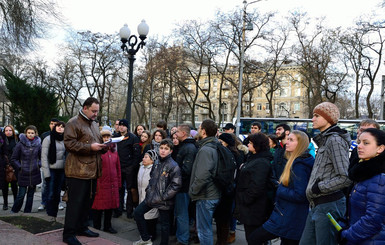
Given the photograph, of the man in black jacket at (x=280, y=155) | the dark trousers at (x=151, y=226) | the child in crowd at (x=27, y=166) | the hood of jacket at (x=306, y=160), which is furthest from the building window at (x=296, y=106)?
the hood of jacket at (x=306, y=160)

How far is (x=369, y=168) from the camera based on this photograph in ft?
8.20

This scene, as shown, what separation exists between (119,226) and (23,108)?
1000 cm

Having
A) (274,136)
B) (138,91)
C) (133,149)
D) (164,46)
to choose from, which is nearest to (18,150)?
(133,149)

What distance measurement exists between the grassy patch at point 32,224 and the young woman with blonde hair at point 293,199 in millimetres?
3172

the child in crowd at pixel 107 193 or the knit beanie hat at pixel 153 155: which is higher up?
the knit beanie hat at pixel 153 155

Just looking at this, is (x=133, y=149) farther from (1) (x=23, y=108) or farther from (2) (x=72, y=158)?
(1) (x=23, y=108)

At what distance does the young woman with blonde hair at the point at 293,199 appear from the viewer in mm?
3330

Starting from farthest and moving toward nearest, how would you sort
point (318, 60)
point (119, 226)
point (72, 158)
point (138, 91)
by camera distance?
point (138, 91) < point (318, 60) < point (119, 226) < point (72, 158)

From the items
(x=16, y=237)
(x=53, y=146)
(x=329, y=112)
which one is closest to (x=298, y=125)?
(x=53, y=146)

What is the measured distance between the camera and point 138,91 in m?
41.8

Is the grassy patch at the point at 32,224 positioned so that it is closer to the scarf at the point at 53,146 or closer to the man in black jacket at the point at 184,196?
the scarf at the point at 53,146

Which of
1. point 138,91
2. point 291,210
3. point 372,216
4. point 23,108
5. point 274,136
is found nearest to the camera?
point 372,216

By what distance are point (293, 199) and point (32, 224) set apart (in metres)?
3.87

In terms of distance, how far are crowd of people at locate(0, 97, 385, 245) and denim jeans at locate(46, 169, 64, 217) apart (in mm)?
20
